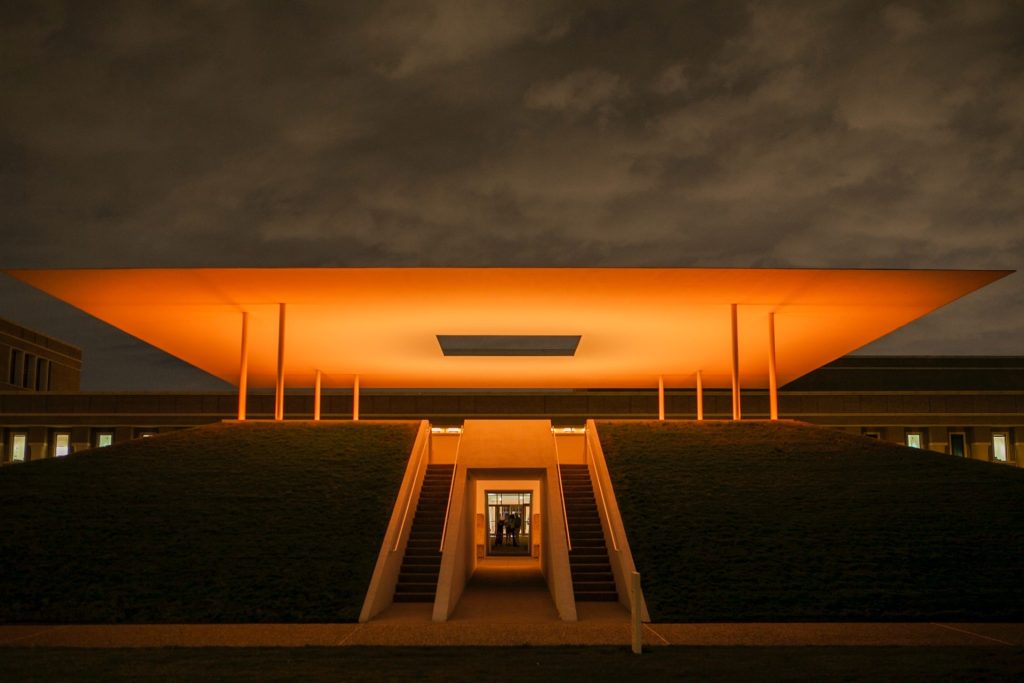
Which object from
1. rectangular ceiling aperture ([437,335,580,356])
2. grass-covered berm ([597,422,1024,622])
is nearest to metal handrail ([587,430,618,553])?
grass-covered berm ([597,422,1024,622])

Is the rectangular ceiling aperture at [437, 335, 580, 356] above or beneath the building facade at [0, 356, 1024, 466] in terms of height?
above

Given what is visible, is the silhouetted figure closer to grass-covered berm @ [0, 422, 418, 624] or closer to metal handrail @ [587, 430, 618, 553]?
metal handrail @ [587, 430, 618, 553]

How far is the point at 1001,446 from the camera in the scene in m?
46.6

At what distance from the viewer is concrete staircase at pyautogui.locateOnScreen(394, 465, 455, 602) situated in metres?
15.7

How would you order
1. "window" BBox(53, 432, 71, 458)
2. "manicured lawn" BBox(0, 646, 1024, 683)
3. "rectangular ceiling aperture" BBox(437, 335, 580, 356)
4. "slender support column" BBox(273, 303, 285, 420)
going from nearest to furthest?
"manicured lawn" BBox(0, 646, 1024, 683) → "slender support column" BBox(273, 303, 285, 420) → "rectangular ceiling aperture" BBox(437, 335, 580, 356) → "window" BBox(53, 432, 71, 458)

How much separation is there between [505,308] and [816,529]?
11.1m

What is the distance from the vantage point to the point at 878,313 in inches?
974

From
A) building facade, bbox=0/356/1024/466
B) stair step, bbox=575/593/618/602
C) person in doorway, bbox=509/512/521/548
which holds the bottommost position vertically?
person in doorway, bbox=509/512/521/548

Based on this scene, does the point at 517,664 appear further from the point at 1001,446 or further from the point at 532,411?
the point at 1001,446

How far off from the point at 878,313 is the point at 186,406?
3497 centimetres

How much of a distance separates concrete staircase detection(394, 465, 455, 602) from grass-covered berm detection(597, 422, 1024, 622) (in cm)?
379

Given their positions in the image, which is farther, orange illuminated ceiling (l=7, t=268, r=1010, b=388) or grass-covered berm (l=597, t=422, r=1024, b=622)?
orange illuminated ceiling (l=7, t=268, r=1010, b=388)

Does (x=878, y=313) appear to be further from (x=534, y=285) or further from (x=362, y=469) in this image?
(x=362, y=469)

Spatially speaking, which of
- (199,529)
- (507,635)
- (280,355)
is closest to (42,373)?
(280,355)
